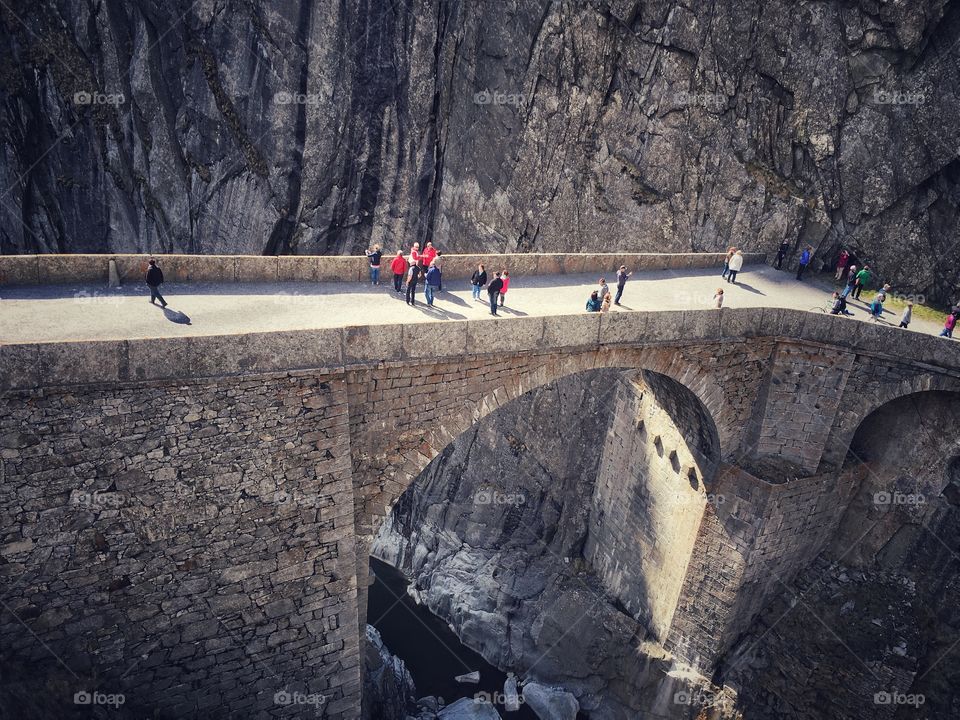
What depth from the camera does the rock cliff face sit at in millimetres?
22047

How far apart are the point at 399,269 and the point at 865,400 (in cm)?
1310

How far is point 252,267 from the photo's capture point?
16719mm

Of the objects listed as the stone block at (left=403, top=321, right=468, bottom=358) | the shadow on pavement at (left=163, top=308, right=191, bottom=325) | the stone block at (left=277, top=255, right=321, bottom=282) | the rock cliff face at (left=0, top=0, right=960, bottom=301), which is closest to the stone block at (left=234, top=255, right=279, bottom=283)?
the stone block at (left=277, top=255, right=321, bottom=282)

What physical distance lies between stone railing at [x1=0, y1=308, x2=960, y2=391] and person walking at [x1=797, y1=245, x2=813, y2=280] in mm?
4486

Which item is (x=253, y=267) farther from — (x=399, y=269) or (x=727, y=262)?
(x=727, y=262)

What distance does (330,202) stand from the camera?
34.4 m

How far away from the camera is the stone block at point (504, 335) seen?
48.7 ft

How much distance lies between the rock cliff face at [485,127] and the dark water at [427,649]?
15.7 meters

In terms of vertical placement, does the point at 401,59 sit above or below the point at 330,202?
above

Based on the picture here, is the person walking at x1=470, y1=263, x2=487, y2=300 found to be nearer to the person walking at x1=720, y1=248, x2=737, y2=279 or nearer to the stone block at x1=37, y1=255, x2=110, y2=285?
the stone block at x1=37, y1=255, x2=110, y2=285

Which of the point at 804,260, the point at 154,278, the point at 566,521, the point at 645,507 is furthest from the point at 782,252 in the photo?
the point at 154,278

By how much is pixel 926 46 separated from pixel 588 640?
2208 cm

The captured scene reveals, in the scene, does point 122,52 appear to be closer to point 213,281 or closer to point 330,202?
point 330,202

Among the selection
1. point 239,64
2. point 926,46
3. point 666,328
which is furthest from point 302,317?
point 239,64
